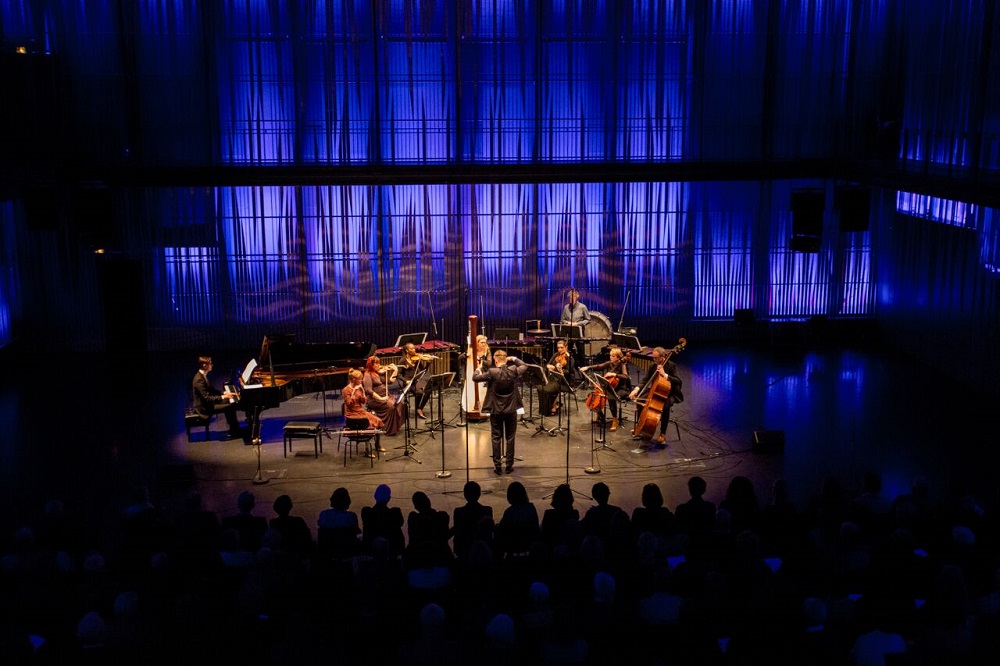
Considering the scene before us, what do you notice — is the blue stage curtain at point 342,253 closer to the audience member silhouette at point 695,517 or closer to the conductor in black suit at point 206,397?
the conductor in black suit at point 206,397

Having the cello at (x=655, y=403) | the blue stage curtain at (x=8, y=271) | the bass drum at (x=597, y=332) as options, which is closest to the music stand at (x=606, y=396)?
the cello at (x=655, y=403)

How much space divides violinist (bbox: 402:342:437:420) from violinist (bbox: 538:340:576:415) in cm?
164

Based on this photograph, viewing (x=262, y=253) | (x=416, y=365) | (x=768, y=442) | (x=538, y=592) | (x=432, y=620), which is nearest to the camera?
(x=432, y=620)

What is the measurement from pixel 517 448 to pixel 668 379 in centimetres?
220

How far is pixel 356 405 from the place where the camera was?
13.7 metres

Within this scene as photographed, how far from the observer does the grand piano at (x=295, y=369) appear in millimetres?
14070

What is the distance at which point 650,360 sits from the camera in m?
15.0

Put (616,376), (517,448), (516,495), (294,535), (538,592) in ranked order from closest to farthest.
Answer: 1. (538,592)
2. (294,535)
3. (516,495)
4. (517,448)
5. (616,376)

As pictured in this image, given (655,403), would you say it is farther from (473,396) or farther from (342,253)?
(342,253)

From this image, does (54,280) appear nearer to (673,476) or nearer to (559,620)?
(673,476)

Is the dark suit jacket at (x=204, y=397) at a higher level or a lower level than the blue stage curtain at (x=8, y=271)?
lower

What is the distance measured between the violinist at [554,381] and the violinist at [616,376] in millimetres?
334

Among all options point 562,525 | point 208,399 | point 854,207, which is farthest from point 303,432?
point 854,207

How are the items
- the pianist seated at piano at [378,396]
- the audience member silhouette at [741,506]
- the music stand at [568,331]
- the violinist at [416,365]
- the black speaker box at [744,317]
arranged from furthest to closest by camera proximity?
the black speaker box at [744,317] → the music stand at [568,331] → the violinist at [416,365] → the pianist seated at piano at [378,396] → the audience member silhouette at [741,506]
